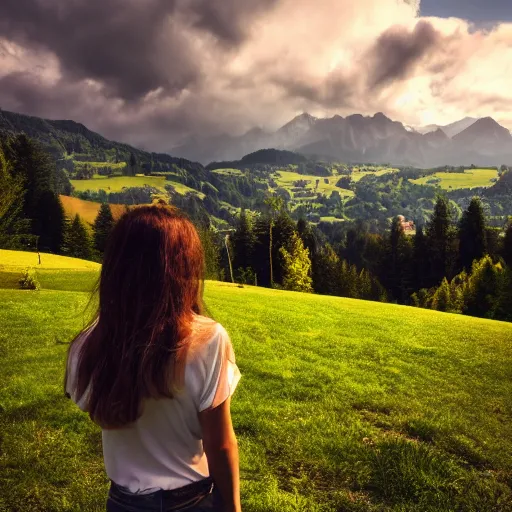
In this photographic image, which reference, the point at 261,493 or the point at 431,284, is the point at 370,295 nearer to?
the point at 431,284

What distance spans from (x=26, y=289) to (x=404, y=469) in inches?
1048

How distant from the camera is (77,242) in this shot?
93.1 meters

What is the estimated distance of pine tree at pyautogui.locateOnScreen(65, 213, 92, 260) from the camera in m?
92.8

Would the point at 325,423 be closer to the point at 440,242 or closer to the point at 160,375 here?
the point at 160,375

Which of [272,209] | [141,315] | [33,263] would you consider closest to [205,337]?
[141,315]

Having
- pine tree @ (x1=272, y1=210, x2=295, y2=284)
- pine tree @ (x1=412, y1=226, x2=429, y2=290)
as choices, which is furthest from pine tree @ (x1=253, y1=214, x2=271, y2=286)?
pine tree @ (x1=412, y1=226, x2=429, y2=290)

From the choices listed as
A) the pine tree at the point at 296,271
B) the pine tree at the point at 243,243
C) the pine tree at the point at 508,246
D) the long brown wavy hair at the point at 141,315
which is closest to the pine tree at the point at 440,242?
the pine tree at the point at 508,246

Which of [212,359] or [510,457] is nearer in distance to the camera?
[212,359]

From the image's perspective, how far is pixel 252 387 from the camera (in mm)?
12539

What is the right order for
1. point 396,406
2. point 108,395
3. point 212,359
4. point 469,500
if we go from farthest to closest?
point 396,406 < point 469,500 < point 108,395 < point 212,359

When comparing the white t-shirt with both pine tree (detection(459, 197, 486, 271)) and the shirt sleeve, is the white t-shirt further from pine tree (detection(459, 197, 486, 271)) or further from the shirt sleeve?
pine tree (detection(459, 197, 486, 271))

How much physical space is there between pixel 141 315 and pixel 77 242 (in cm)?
9822

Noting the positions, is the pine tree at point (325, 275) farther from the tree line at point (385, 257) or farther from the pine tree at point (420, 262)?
the pine tree at point (420, 262)

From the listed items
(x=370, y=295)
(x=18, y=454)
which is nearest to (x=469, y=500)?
(x=18, y=454)
